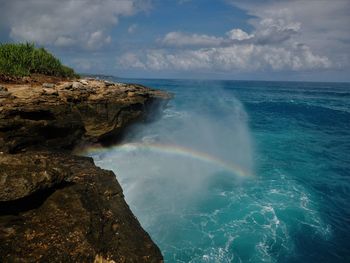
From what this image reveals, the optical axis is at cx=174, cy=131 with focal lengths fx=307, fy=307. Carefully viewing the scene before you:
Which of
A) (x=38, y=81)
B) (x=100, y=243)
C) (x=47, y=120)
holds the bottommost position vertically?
(x=100, y=243)

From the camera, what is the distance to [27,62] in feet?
86.0

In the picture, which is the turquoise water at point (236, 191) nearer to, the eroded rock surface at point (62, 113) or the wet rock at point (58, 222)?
the eroded rock surface at point (62, 113)

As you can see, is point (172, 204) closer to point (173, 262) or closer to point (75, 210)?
point (173, 262)

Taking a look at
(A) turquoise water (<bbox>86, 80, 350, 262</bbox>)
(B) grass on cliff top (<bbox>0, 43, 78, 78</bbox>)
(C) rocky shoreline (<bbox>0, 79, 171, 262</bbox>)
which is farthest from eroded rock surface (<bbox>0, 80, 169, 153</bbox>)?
(B) grass on cliff top (<bbox>0, 43, 78, 78</bbox>)

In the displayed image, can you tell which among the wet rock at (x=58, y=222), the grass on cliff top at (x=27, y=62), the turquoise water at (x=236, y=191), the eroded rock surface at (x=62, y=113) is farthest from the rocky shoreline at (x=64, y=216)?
the grass on cliff top at (x=27, y=62)

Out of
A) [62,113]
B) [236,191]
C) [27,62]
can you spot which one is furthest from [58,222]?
[27,62]

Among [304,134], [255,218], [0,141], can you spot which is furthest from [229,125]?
[0,141]

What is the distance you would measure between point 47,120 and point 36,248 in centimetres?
1203

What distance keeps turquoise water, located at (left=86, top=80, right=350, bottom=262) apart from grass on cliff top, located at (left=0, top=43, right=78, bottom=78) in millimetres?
8855

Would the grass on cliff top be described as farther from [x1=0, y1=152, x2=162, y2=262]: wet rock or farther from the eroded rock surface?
[x1=0, y1=152, x2=162, y2=262]: wet rock

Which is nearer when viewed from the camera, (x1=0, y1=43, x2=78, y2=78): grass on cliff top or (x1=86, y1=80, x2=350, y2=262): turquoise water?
(x1=86, y1=80, x2=350, y2=262): turquoise water

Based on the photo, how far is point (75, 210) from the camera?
26.0 feet

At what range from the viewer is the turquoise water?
52.0 ft

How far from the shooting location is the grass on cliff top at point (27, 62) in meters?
23.3
